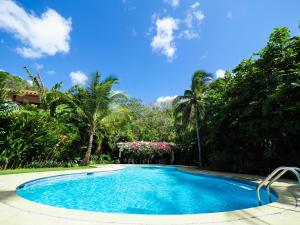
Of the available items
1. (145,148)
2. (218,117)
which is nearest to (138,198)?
(218,117)

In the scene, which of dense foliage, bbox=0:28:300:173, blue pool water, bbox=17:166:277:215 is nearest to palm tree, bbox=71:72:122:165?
dense foliage, bbox=0:28:300:173

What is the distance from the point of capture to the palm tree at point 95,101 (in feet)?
46.8

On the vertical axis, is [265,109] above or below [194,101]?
below

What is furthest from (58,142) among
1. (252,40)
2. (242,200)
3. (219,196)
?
(252,40)

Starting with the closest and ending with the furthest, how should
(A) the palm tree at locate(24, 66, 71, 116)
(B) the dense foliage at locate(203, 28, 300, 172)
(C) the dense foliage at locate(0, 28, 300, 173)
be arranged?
(B) the dense foliage at locate(203, 28, 300, 172)
(C) the dense foliage at locate(0, 28, 300, 173)
(A) the palm tree at locate(24, 66, 71, 116)

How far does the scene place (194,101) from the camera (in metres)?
19.4

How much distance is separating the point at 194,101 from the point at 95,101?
31.8ft

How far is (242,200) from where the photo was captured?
6.76 meters

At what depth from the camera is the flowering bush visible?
20.7 m

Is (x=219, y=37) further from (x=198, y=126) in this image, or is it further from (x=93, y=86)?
(x=93, y=86)

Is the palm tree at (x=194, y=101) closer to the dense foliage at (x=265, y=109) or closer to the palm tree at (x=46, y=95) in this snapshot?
the dense foliage at (x=265, y=109)

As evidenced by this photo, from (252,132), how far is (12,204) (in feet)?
36.2

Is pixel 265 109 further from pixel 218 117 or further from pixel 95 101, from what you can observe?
pixel 95 101

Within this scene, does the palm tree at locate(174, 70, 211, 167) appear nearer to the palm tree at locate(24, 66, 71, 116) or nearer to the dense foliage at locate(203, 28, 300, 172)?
the dense foliage at locate(203, 28, 300, 172)
